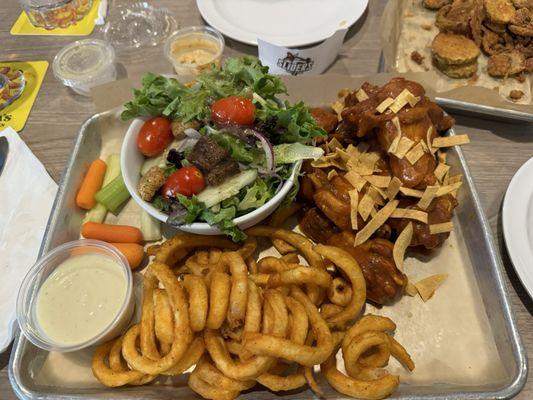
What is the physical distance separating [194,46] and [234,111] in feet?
4.39

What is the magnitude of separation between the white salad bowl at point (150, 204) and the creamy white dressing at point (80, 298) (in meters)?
0.31

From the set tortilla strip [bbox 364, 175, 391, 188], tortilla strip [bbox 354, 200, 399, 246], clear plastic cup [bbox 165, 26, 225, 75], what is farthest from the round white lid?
tortilla strip [bbox 354, 200, 399, 246]

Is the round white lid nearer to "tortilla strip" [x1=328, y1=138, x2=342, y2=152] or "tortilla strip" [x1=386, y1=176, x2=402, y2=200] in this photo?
"tortilla strip" [x1=328, y1=138, x2=342, y2=152]

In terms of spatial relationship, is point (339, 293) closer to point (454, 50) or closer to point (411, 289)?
point (411, 289)

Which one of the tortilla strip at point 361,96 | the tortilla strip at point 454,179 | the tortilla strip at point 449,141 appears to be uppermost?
the tortilla strip at point 361,96

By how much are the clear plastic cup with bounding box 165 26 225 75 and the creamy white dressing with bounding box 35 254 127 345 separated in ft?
5.20

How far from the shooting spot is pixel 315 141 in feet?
7.49

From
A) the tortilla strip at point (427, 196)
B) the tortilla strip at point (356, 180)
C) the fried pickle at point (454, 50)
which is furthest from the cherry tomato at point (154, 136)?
the fried pickle at point (454, 50)

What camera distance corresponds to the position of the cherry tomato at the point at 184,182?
1938 mm

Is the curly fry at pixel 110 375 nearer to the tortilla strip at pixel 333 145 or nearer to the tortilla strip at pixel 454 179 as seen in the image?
the tortilla strip at pixel 333 145

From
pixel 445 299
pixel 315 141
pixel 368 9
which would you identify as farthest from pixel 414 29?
pixel 445 299

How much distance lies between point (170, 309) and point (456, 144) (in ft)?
5.35

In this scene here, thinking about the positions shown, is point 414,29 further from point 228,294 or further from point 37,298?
point 37,298

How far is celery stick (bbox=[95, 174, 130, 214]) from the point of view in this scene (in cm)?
230
